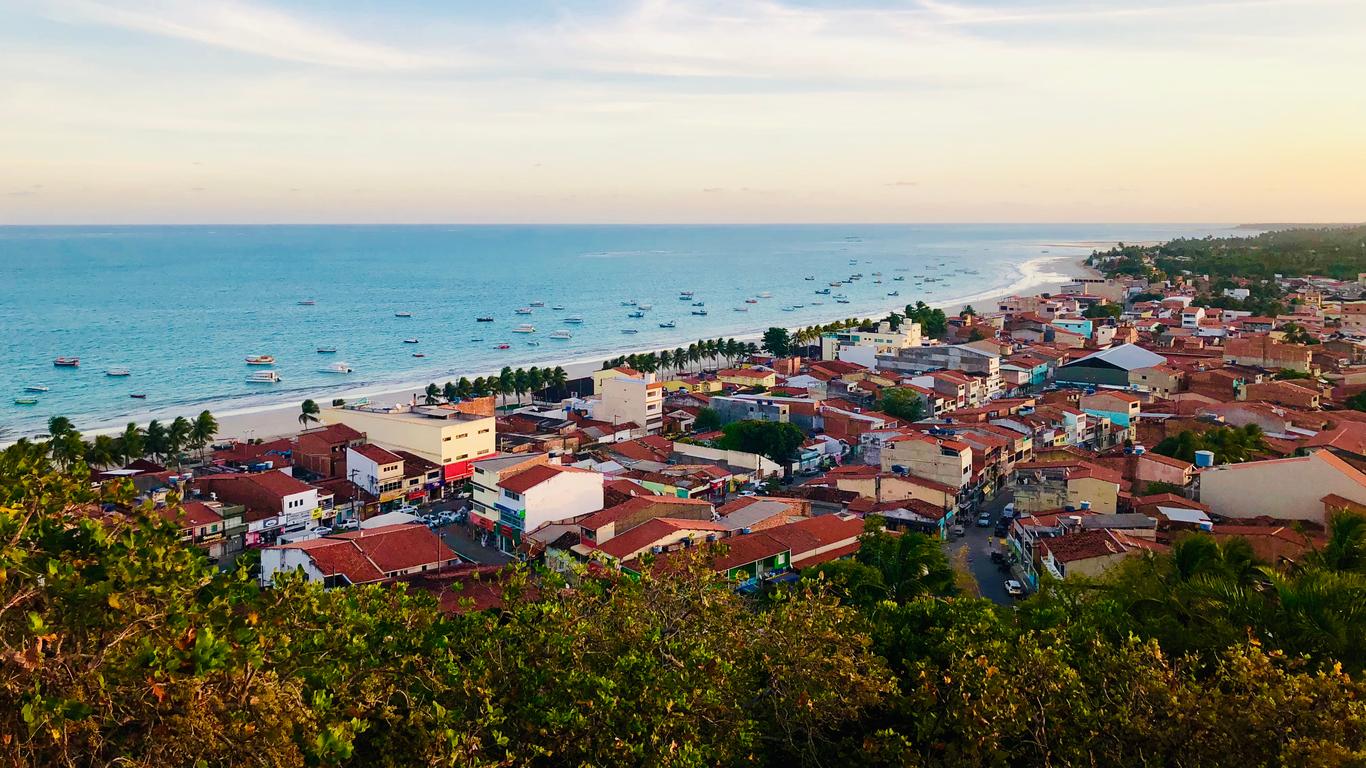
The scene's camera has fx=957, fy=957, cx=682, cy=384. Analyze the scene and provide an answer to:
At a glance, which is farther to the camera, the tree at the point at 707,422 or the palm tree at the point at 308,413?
the palm tree at the point at 308,413

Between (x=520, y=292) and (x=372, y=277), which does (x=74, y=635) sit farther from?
(x=372, y=277)

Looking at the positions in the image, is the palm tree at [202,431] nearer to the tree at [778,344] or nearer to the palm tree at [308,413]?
the palm tree at [308,413]

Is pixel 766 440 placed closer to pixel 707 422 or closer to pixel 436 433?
pixel 707 422

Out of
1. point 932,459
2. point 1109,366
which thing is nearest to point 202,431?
point 932,459

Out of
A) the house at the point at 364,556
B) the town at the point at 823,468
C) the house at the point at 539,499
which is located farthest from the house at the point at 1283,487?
the house at the point at 364,556

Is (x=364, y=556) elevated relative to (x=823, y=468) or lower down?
elevated

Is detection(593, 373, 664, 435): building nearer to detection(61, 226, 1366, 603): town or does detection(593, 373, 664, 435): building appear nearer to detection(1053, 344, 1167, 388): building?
detection(61, 226, 1366, 603): town

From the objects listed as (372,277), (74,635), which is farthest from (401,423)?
(372,277)
